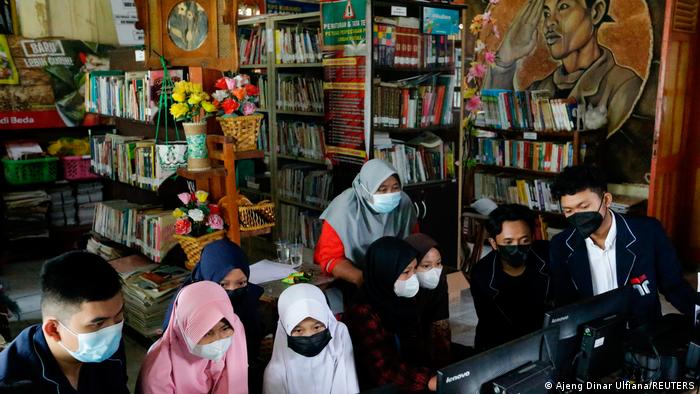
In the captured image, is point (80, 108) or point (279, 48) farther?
point (80, 108)

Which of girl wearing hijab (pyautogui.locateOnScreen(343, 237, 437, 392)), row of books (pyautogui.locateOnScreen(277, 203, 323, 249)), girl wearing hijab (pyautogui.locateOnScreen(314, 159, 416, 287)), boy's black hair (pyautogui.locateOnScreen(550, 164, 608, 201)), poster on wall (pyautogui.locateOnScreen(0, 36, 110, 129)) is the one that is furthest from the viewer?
poster on wall (pyautogui.locateOnScreen(0, 36, 110, 129))

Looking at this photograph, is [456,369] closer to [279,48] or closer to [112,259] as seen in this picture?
[112,259]

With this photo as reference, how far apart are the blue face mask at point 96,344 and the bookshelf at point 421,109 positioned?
298 cm

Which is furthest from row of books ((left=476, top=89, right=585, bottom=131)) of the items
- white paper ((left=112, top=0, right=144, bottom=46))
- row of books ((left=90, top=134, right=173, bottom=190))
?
white paper ((left=112, top=0, right=144, bottom=46))

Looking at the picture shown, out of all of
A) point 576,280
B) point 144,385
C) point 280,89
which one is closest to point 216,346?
point 144,385

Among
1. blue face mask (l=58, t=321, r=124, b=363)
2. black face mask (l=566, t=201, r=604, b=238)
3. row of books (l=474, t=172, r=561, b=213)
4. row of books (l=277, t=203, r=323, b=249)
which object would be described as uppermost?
black face mask (l=566, t=201, r=604, b=238)

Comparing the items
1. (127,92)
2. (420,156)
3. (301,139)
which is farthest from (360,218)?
(301,139)

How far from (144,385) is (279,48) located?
13.3ft

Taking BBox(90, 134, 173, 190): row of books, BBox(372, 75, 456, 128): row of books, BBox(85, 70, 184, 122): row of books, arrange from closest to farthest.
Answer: BBox(85, 70, 184, 122): row of books → BBox(90, 134, 173, 190): row of books → BBox(372, 75, 456, 128): row of books

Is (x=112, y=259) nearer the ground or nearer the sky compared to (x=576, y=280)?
nearer the ground

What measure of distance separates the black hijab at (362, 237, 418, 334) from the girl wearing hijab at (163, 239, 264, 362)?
502 mm

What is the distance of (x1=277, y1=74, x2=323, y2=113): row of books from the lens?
5457 millimetres

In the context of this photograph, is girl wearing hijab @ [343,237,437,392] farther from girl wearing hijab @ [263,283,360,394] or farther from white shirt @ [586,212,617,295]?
white shirt @ [586,212,617,295]

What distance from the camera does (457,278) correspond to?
17.0ft
